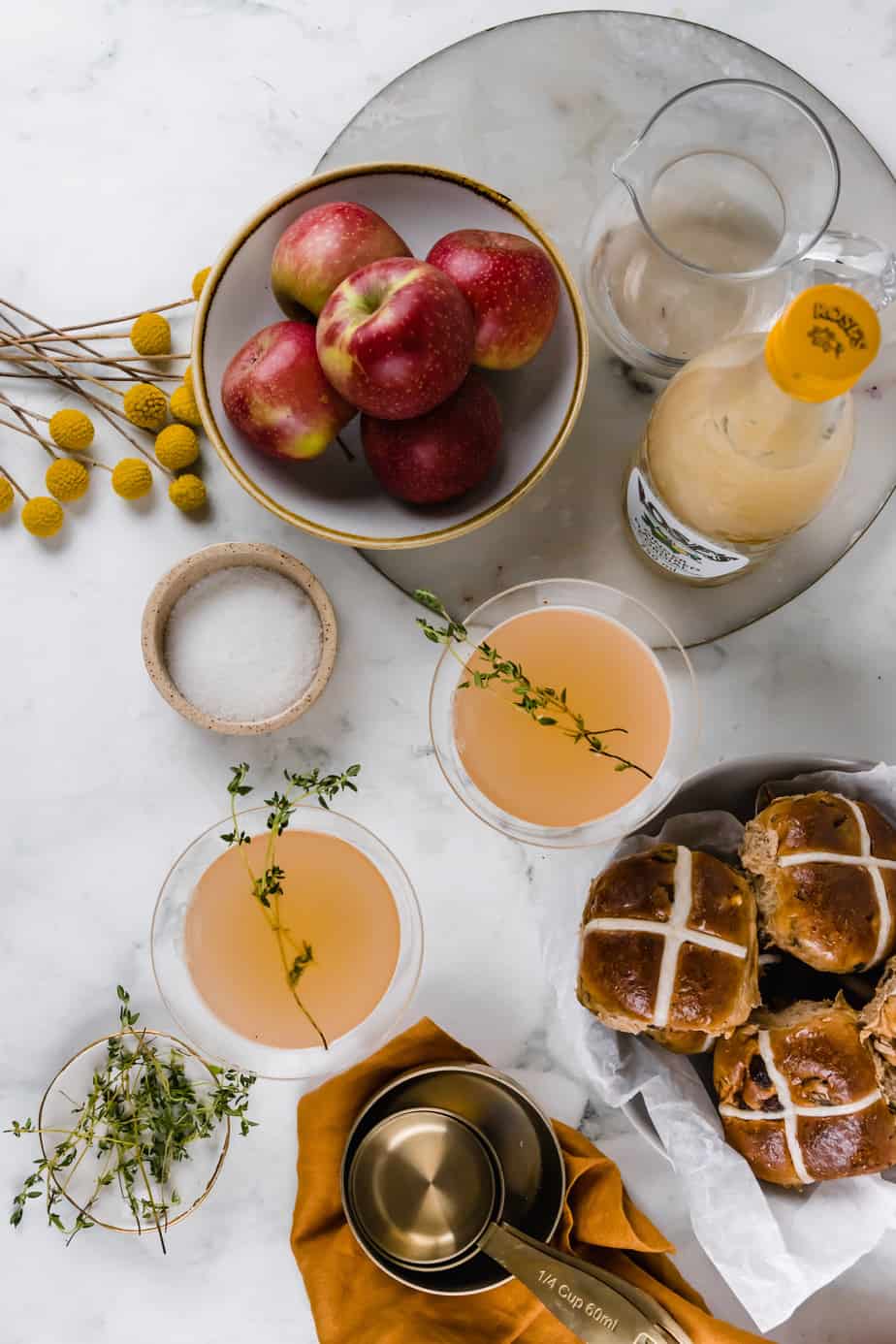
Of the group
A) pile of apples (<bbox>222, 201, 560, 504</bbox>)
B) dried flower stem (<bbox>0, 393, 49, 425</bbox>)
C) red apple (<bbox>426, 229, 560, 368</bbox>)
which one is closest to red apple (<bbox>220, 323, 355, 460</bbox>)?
pile of apples (<bbox>222, 201, 560, 504</bbox>)

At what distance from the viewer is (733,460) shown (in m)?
0.73

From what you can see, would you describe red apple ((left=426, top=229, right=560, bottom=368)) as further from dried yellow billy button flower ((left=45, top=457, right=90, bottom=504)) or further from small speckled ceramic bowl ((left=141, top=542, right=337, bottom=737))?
dried yellow billy button flower ((left=45, top=457, right=90, bottom=504))

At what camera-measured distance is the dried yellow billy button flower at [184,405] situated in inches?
37.4

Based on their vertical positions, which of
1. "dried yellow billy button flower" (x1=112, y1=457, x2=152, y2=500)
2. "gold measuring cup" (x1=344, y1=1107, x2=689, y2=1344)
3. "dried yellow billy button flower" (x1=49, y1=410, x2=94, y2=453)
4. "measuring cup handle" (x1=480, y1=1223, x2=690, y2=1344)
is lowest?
"gold measuring cup" (x1=344, y1=1107, x2=689, y2=1344)

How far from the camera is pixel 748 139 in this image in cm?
90

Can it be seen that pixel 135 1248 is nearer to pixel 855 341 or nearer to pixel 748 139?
pixel 855 341

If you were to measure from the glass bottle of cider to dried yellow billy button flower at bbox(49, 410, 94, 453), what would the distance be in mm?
478

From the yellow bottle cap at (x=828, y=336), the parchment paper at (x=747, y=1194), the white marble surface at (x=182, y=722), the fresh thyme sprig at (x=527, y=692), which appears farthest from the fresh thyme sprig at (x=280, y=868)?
the yellow bottle cap at (x=828, y=336)

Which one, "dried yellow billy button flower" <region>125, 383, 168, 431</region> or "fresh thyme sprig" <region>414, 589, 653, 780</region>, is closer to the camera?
"fresh thyme sprig" <region>414, 589, 653, 780</region>

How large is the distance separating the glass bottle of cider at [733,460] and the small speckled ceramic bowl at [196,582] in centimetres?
28

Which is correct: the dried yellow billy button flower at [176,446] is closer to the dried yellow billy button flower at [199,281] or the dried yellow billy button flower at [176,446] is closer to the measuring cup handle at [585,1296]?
the dried yellow billy button flower at [199,281]

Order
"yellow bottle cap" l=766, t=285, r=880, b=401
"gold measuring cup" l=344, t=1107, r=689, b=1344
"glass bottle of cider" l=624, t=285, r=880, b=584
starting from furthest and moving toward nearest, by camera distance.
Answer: "gold measuring cup" l=344, t=1107, r=689, b=1344 → "glass bottle of cider" l=624, t=285, r=880, b=584 → "yellow bottle cap" l=766, t=285, r=880, b=401

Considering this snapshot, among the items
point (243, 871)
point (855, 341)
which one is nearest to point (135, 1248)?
point (243, 871)

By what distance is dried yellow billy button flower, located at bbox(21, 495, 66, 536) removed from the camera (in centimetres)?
96
